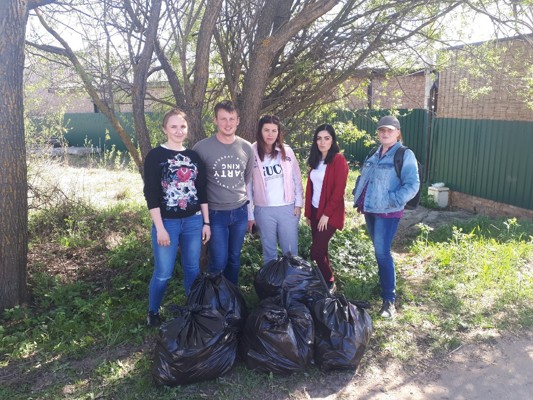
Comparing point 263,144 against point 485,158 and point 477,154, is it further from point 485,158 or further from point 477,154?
point 477,154

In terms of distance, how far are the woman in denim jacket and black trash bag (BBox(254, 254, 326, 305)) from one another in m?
0.67

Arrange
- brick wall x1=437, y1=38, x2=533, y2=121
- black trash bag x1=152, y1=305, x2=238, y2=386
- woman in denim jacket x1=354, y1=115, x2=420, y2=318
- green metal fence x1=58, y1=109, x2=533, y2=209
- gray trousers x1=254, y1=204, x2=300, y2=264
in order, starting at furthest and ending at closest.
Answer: green metal fence x1=58, y1=109, x2=533, y2=209 → brick wall x1=437, y1=38, x2=533, y2=121 → gray trousers x1=254, y1=204, x2=300, y2=264 → woman in denim jacket x1=354, y1=115, x2=420, y2=318 → black trash bag x1=152, y1=305, x2=238, y2=386

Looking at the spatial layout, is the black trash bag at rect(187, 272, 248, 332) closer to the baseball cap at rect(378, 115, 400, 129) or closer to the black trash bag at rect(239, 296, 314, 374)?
the black trash bag at rect(239, 296, 314, 374)

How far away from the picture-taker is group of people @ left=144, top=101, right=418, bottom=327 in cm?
332

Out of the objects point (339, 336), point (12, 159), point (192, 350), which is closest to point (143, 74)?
point (12, 159)

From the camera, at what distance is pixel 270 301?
134 inches

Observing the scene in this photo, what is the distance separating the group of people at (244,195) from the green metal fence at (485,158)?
19.5ft

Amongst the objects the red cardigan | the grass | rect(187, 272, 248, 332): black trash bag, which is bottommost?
the grass

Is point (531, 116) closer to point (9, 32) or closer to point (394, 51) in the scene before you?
point (394, 51)

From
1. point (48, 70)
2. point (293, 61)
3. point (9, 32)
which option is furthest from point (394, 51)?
point (48, 70)

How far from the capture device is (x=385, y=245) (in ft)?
12.6

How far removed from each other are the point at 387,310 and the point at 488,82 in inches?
199

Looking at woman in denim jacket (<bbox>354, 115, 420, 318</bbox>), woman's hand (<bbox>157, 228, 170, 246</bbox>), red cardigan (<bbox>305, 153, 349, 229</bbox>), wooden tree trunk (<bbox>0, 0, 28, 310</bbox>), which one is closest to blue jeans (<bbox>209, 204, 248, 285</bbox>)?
woman's hand (<bbox>157, 228, 170, 246</bbox>)

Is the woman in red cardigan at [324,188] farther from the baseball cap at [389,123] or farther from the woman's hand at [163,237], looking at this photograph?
the woman's hand at [163,237]
